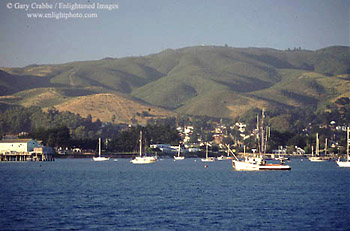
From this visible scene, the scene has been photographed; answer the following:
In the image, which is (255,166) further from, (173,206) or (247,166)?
(173,206)

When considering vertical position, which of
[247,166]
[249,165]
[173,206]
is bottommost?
[173,206]

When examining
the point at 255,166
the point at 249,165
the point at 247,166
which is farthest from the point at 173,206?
the point at 247,166

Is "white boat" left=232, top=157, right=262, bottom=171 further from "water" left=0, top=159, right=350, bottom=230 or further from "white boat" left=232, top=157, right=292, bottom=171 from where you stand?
"water" left=0, top=159, right=350, bottom=230

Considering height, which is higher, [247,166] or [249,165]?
[249,165]

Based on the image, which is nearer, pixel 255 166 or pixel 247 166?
pixel 255 166

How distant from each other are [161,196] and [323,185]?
30.2 meters

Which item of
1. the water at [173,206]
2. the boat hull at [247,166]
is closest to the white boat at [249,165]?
the boat hull at [247,166]

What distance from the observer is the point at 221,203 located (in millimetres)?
71188

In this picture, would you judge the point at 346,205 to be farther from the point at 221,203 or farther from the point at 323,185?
the point at 323,185

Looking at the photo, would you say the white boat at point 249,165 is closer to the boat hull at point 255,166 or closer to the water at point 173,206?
the boat hull at point 255,166

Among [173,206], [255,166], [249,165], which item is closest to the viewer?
[173,206]

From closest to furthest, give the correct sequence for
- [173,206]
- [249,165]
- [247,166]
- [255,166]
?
[173,206], [255,166], [249,165], [247,166]

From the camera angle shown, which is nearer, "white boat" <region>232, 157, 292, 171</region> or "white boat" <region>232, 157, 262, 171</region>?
"white boat" <region>232, 157, 292, 171</region>

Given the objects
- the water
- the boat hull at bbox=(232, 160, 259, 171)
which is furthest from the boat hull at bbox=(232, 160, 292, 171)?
the water
